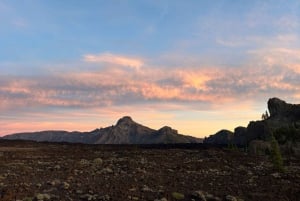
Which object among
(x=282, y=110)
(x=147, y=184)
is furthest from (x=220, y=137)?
(x=147, y=184)

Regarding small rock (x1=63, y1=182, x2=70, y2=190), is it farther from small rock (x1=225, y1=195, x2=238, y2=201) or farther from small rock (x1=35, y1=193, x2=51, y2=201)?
small rock (x1=225, y1=195, x2=238, y2=201)

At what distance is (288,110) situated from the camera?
108 metres

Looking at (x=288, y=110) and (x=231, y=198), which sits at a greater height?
(x=288, y=110)

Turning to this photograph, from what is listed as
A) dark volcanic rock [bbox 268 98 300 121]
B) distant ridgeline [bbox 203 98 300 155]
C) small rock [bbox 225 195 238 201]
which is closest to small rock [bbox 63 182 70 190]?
small rock [bbox 225 195 238 201]

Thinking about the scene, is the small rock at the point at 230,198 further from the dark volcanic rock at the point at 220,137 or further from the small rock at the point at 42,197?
the dark volcanic rock at the point at 220,137

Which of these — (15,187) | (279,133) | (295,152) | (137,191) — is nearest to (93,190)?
(137,191)

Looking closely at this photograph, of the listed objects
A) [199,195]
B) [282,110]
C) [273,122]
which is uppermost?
[282,110]

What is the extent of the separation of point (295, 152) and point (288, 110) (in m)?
43.9

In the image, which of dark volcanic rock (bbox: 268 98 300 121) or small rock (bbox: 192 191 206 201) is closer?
small rock (bbox: 192 191 206 201)

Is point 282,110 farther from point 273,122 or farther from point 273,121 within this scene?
point 273,122

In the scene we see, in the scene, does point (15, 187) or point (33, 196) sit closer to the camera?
point (33, 196)

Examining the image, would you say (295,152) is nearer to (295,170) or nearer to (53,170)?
(295,170)

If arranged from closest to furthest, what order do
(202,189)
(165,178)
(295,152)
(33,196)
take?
(33,196) → (202,189) → (165,178) → (295,152)

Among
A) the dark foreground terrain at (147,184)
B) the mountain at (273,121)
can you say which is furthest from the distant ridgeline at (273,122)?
the dark foreground terrain at (147,184)
